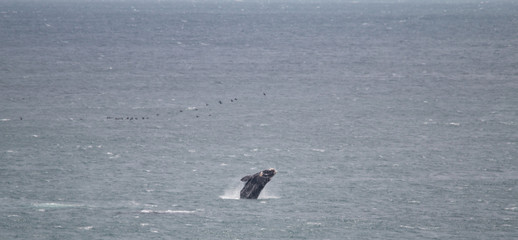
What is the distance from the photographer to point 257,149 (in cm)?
4572

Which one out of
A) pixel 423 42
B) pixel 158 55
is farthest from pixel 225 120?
pixel 423 42

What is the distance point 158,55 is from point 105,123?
57371 mm

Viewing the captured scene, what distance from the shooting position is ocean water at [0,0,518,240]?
3153 cm

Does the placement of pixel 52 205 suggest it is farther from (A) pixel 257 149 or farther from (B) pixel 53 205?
(A) pixel 257 149

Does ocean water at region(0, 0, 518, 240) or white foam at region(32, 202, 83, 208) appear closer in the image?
ocean water at region(0, 0, 518, 240)

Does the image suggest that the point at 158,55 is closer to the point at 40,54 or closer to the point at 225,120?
the point at 40,54

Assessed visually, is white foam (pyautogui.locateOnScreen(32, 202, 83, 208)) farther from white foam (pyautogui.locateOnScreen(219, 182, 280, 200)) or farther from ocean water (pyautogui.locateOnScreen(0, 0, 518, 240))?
white foam (pyautogui.locateOnScreen(219, 182, 280, 200))

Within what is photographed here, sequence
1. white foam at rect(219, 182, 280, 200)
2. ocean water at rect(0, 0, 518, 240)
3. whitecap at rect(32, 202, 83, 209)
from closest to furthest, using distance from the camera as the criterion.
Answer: ocean water at rect(0, 0, 518, 240)
whitecap at rect(32, 202, 83, 209)
white foam at rect(219, 182, 280, 200)

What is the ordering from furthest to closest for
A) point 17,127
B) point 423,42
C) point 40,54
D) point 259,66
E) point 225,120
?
1. point 423,42
2. point 40,54
3. point 259,66
4. point 225,120
5. point 17,127

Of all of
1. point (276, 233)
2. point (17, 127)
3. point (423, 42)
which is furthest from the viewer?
point (423, 42)

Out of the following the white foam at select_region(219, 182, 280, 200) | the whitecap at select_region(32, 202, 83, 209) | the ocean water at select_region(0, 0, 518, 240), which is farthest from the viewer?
the white foam at select_region(219, 182, 280, 200)

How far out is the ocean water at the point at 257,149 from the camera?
103 ft

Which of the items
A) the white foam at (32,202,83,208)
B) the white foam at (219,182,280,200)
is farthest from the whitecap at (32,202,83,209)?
the white foam at (219,182,280,200)

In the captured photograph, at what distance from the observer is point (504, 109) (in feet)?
197
